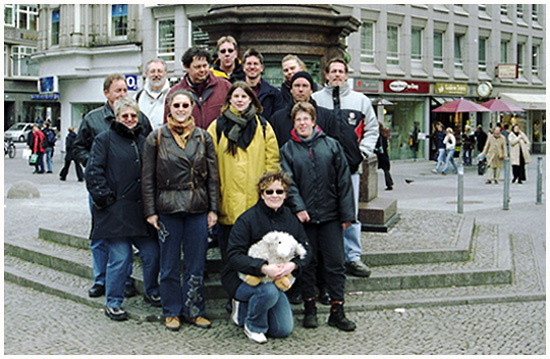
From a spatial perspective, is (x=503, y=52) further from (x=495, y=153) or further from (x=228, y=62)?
(x=228, y=62)

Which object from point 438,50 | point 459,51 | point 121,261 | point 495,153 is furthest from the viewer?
point 459,51

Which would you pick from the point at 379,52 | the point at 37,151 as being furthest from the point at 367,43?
the point at 37,151

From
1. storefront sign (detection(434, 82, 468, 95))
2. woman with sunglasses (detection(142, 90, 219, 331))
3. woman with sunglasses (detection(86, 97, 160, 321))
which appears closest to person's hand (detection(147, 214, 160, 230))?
woman with sunglasses (detection(142, 90, 219, 331))

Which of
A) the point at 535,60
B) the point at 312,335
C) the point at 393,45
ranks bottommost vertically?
the point at 312,335

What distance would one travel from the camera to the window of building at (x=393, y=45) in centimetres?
3334

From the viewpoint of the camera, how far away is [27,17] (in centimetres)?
5803

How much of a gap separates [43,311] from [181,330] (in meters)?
1.59

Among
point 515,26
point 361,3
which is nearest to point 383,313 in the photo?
point 361,3

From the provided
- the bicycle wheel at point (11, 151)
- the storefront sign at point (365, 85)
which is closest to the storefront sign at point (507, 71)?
the storefront sign at point (365, 85)

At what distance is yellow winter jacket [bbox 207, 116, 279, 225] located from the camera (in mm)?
6141

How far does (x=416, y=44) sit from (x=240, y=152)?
30068 millimetres

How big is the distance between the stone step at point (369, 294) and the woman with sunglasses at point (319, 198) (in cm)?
50

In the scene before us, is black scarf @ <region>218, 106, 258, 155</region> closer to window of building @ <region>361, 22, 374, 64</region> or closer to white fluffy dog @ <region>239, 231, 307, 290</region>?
white fluffy dog @ <region>239, 231, 307, 290</region>

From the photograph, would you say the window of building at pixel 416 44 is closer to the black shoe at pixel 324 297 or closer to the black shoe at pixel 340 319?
the black shoe at pixel 324 297
